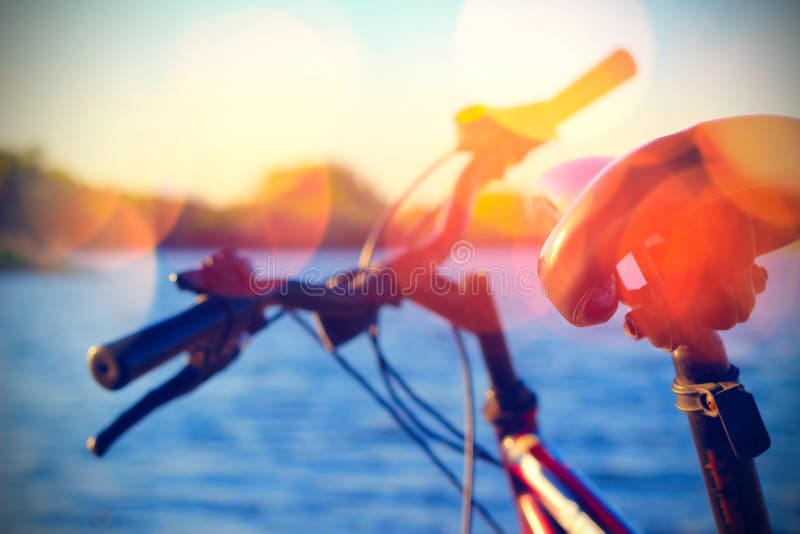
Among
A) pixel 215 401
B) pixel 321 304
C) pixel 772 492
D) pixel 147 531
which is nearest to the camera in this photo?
pixel 321 304

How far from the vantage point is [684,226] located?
73 cm

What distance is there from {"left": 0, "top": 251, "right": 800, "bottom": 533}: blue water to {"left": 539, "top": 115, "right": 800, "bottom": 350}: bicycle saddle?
2.32 ft

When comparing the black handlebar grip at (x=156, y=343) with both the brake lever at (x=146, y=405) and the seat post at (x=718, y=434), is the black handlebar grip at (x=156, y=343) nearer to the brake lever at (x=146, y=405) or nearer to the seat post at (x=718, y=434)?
the brake lever at (x=146, y=405)

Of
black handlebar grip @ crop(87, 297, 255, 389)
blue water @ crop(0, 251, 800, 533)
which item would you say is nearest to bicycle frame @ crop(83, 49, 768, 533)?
black handlebar grip @ crop(87, 297, 255, 389)

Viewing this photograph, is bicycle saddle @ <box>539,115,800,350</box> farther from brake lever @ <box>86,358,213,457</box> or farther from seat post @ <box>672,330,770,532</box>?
brake lever @ <box>86,358,213,457</box>

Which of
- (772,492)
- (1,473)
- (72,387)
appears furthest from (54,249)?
(772,492)

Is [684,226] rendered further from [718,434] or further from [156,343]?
[156,343]

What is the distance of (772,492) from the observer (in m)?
4.61

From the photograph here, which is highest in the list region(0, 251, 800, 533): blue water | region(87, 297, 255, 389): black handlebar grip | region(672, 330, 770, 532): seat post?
region(87, 297, 255, 389): black handlebar grip

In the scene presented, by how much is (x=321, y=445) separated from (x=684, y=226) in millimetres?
5539

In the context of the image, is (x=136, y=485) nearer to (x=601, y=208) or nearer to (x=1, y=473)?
(x=1, y=473)

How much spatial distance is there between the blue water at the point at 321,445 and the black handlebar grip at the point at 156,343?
2.65ft

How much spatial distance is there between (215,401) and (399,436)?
8.48 ft

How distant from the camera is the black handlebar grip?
0.76 meters
